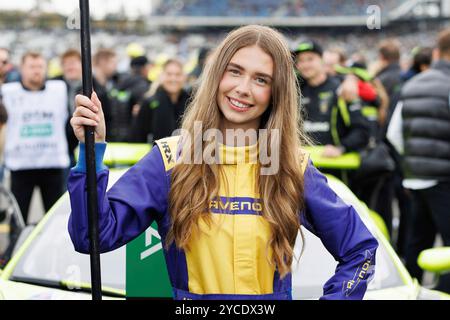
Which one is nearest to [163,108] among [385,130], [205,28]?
[385,130]

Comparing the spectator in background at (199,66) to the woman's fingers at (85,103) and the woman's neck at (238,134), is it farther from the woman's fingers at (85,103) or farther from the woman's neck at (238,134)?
the woman's fingers at (85,103)

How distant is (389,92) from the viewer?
8164mm

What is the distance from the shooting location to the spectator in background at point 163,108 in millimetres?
6723

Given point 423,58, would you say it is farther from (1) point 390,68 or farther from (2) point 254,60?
(2) point 254,60

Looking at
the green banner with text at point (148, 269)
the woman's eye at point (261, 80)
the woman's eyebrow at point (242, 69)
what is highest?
the woman's eyebrow at point (242, 69)

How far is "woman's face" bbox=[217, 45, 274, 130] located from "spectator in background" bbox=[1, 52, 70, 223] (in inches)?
161

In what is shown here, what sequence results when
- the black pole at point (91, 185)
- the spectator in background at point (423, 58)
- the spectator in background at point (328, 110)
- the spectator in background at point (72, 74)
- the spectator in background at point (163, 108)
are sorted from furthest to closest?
the spectator in background at point (423, 58) → the spectator in background at point (72, 74) → the spectator in background at point (163, 108) → the spectator in background at point (328, 110) → the black pole at point (91, 185)

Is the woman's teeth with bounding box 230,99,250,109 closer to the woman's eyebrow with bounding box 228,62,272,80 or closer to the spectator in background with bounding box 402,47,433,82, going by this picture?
the woman's eyebrow with bounding box 228,62,272,80

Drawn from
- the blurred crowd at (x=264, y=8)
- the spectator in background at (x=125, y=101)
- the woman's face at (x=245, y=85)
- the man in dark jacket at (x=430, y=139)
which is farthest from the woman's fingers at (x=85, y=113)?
the blurred crowd at (x=264, y=8)

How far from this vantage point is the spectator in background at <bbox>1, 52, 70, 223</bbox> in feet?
19.8

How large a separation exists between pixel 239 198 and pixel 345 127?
424 centimetres

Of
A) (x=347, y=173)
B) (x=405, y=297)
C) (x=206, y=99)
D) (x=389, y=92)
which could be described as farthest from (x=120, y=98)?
(x=206, y=99)

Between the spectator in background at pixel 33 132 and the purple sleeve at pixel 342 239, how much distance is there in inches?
164

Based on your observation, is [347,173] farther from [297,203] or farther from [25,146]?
[297,203]
